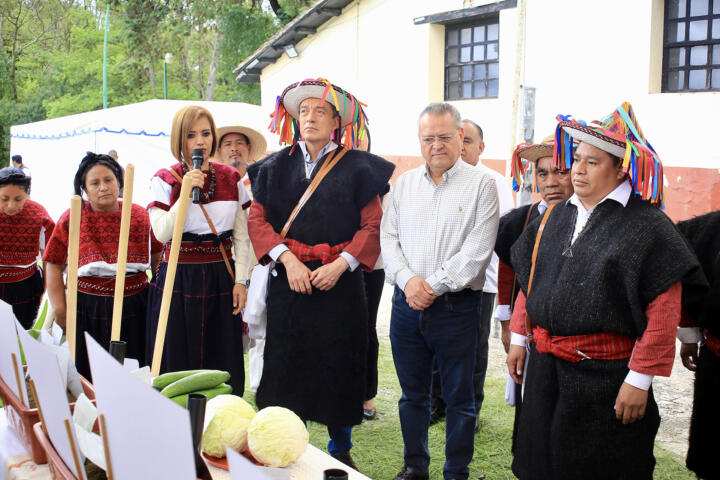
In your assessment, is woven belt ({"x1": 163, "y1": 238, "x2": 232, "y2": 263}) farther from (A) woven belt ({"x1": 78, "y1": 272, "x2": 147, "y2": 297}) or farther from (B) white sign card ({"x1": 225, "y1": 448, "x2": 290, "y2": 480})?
(B) white sign card ({"x1": 225, "y1": 448, "x2": 290, "y2": 480})

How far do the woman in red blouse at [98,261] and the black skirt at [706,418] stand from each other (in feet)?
8.87

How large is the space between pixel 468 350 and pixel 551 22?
734 centimetres

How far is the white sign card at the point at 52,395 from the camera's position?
1.53 meters

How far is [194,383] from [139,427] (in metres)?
0.64

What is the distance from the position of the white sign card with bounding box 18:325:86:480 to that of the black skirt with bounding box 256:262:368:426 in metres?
1.62

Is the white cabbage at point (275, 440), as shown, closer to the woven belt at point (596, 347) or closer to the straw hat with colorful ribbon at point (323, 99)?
the woven belt at point (596, 347)

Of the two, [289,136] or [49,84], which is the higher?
[49,84]

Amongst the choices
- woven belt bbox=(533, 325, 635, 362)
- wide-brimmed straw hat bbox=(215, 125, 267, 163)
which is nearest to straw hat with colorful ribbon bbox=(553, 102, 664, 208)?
woven belt bbox=(533, 325, 635, 362)

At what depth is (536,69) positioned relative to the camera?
9.48 metres

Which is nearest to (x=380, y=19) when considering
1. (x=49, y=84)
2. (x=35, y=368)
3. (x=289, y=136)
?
(x=289, y=136)

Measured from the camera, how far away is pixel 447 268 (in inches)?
119

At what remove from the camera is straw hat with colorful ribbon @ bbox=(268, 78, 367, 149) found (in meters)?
3.28

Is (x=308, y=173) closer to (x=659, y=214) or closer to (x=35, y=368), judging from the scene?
(x=659, y=214)

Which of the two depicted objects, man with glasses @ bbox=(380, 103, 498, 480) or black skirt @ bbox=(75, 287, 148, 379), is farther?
black skirt @ bbox=(75, 287, 148, 379)
